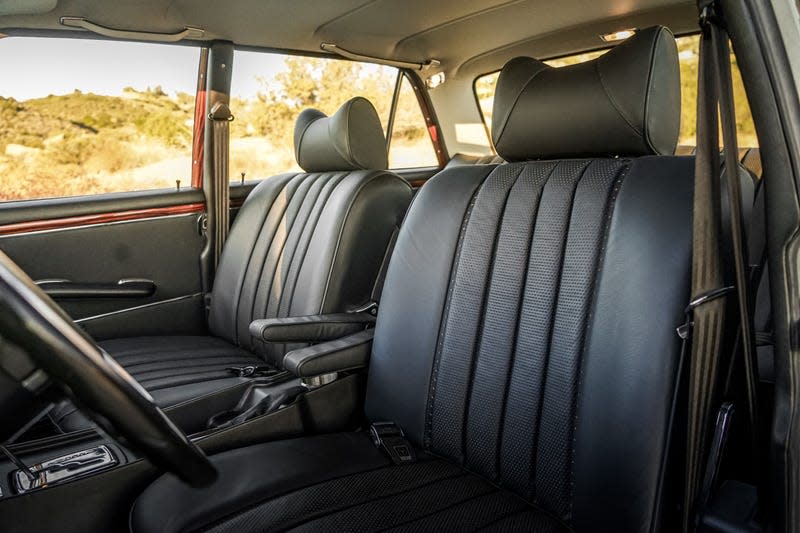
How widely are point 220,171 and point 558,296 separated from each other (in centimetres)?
216

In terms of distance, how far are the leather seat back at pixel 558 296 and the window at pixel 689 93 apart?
7.1 inches

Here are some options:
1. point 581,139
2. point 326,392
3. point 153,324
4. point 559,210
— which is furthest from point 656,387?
point 153,324

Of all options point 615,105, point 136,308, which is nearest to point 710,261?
point 615,105

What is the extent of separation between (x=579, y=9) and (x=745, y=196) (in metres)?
1.80

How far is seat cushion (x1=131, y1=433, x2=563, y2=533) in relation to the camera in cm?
123

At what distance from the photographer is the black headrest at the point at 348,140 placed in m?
2.34

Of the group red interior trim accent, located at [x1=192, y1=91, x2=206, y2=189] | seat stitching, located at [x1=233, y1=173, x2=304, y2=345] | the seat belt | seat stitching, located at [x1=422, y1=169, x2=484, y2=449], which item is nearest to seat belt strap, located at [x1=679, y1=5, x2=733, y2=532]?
the seat belt

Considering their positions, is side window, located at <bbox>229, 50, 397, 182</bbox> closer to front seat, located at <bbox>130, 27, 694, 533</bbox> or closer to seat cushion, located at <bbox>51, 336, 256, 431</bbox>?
seat cushion, located at <bbox>51, 336, 256, 431</bbox>

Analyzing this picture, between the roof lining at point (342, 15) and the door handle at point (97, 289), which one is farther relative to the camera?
the roof lining at point (342, 15)

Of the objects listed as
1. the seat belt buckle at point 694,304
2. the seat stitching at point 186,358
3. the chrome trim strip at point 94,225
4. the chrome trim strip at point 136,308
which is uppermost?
the seat belt buckle at point 694,304

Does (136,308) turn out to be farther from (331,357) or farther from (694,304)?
(694,304)

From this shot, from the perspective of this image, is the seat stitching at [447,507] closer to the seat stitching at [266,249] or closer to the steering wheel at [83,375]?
the steering wheel at [83,375]

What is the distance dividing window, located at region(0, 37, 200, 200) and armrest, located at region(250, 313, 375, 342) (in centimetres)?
153

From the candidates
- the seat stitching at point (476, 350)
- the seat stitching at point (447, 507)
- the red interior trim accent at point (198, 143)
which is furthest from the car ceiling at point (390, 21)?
the seat stitching at point (447, 507)
